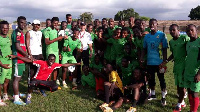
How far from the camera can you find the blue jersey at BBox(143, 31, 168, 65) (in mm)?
5428

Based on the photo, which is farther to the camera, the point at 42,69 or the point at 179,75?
the point at 42,69

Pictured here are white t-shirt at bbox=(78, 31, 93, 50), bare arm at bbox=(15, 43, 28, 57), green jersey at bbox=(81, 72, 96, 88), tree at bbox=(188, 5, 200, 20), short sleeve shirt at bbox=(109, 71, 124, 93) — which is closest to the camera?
bare arm at bbox=(15, 43, 28, 57)

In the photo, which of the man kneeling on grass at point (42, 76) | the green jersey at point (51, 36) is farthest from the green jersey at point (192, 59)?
the green jersey at point (51, 36)

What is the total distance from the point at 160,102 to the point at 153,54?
1.38 m

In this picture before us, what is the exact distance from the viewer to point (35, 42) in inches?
237

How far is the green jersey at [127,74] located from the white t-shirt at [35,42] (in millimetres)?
2584

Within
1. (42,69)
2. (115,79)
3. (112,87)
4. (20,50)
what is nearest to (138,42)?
(115,79)

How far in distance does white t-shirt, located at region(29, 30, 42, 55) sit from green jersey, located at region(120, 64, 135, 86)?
8.48 ft

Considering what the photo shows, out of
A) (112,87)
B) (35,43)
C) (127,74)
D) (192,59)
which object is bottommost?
(112,87)

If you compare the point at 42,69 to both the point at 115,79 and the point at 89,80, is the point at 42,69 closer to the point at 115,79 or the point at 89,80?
the point at 89,80

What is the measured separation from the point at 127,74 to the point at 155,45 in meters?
1.21

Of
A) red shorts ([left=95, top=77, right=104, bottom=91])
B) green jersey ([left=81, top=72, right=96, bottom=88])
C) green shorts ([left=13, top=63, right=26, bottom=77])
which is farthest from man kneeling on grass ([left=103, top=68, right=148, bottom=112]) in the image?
green shorts ([left=13, top=63, right=26, bottom=77])

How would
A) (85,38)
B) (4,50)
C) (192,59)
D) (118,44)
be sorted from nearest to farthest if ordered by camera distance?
(192,59) < (4,50) < (118,44) < (85,38)

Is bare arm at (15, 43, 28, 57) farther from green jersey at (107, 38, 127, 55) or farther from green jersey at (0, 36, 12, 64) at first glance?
green jersey at (107, 38, 127, 55)
